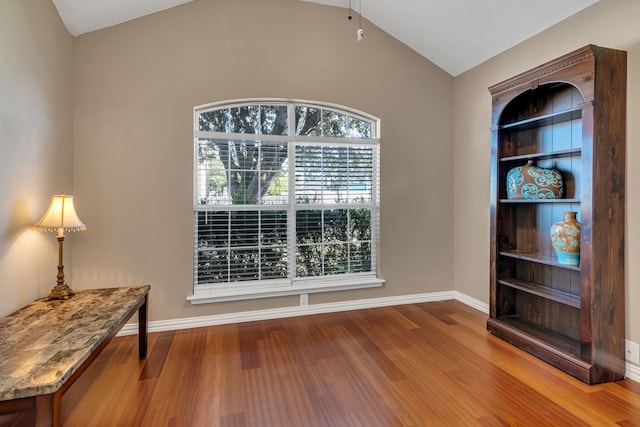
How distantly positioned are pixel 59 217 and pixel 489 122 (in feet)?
12.8

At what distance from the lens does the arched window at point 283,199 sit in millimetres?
3250

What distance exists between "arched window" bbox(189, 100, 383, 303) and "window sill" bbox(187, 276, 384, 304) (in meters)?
0.01

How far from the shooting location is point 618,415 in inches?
73.1

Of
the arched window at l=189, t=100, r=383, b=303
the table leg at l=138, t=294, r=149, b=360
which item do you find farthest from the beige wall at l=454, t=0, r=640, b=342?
the table leg at l=138, t=294, r=149, b=360

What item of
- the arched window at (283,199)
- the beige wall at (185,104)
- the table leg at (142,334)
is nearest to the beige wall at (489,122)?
the beige wall at (185,104)

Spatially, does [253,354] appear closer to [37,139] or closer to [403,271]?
[403,271]

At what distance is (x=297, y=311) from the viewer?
3441mm

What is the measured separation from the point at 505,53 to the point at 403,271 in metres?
2.51

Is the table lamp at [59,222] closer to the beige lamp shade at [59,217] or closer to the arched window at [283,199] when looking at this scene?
the beige lamp shade at [59,217]

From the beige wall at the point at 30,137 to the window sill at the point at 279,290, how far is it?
1224 millimetres

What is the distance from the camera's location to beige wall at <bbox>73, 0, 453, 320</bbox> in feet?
9.54

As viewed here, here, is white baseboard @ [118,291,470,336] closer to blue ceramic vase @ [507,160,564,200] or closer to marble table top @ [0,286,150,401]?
marble table top @ [0,286,150,401]

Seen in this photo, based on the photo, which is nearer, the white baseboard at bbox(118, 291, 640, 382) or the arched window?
the white baseboard at bbox(118, 291, 640, 382)

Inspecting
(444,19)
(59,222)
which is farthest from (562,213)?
(59,222)
